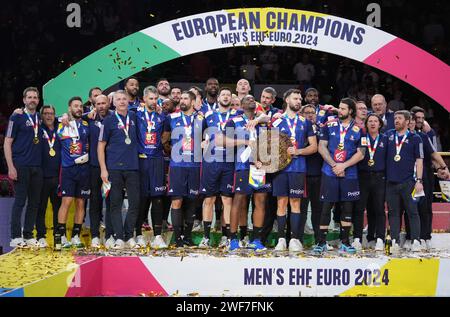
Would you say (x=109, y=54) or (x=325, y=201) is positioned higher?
(x=109, y=54)

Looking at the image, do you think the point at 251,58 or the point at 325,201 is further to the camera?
the point at 251,58

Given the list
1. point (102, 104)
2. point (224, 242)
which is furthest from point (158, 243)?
point (102, 104)

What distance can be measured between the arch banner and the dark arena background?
0.02 m

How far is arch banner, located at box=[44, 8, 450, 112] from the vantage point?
1129 cm

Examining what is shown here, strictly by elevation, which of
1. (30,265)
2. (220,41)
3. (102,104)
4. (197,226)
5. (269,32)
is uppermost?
(269,32)

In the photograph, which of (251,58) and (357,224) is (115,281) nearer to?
(357,224)

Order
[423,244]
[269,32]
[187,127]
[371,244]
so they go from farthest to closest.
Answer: [269,32] < [423,244] < [371,244] < [187,127]

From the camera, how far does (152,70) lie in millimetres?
14445

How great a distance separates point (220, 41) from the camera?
37.2ft

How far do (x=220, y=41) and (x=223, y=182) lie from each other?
228 centimetres

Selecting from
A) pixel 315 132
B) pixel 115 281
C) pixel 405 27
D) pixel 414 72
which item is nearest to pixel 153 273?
pixel 115 281

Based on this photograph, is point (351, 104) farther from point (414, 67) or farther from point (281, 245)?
point (414, 67)
